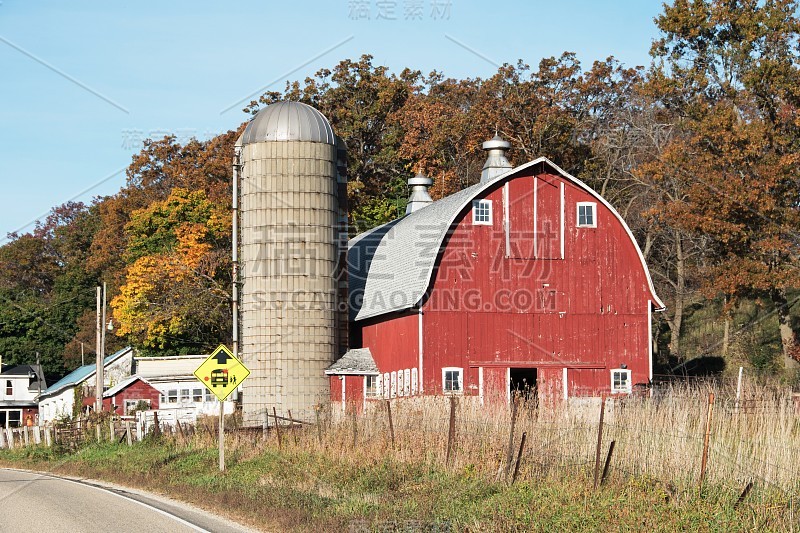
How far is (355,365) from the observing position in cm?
3444

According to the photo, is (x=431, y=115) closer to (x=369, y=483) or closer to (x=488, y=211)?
(x=488, y=211)

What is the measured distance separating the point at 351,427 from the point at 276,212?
44.5 feet

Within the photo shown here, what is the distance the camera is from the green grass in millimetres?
12961

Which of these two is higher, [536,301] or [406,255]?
[406,255]

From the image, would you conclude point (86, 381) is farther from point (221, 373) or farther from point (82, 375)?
point (221, 373)

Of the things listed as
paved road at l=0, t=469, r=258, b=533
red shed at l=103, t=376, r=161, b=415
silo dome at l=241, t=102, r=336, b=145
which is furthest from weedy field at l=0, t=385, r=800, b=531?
red shed at l=103, t=376, r=161, b=415

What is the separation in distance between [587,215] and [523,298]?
3.38m

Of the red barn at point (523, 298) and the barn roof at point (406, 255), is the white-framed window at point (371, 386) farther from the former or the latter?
the barn roof at point (406, 255)

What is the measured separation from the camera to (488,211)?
3219 centimetres

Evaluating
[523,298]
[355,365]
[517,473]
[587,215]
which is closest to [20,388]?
[355,365]

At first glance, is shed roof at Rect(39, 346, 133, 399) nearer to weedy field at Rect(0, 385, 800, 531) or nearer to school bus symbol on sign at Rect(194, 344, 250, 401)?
weedy field at Rect(0, 385, 800, 531)

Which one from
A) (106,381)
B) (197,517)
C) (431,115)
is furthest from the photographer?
(106,381)

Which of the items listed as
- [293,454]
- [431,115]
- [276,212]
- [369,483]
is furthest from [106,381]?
[369,483]

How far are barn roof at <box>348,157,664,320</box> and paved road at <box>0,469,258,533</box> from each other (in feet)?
41.5
